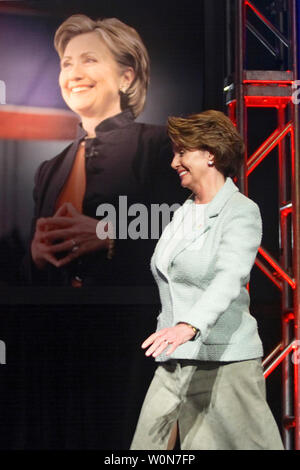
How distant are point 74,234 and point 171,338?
63.1 inches

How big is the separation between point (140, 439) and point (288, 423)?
4.11 ft

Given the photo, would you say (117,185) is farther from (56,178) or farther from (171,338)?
(171,338)

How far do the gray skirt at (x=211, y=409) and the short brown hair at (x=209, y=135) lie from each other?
74cm

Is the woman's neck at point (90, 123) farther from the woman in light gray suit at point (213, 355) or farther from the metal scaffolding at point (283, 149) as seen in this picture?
the woman in light gray suit at point (213, 355)

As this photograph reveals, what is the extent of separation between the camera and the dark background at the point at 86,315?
353 centimetres

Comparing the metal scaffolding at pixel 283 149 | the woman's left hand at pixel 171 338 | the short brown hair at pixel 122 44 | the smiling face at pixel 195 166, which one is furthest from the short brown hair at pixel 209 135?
the short brown hair at pixel 122 44

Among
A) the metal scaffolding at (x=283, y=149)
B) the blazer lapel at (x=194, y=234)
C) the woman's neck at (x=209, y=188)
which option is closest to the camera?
the blazer lapel at (x=194, y=234)

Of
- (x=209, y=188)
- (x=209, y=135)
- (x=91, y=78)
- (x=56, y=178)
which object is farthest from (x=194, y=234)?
(x=91, y=78)

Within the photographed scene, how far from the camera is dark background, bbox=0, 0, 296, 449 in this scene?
11.6 ft

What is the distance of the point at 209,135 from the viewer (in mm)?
2434
